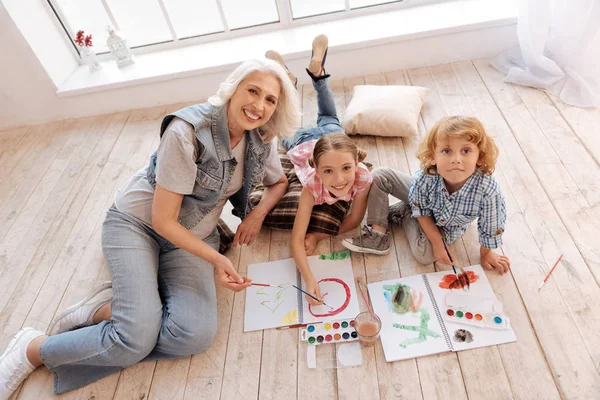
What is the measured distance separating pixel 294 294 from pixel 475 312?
1.93 feet

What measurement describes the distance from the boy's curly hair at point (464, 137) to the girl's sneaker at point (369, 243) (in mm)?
315

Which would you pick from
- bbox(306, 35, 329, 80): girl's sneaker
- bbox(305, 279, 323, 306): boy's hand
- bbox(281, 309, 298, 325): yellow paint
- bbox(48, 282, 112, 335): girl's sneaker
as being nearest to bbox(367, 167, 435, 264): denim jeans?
bbox(305, 279, 323, 306): boy's hand

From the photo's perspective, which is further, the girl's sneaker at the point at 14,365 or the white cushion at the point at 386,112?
the white cushion at the point at 386,112

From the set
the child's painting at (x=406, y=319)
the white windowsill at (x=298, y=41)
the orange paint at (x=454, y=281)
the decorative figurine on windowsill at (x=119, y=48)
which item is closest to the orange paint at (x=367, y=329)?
the child's painting at (x=406, y=319)

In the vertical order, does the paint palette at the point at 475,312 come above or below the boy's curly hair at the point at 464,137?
below

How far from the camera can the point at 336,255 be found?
1574mm

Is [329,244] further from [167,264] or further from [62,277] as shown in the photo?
[62,277]

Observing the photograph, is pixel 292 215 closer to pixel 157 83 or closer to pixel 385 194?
pixel 385 194

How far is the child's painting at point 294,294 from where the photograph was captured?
1.40 m

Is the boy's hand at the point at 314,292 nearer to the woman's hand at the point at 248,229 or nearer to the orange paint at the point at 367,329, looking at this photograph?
the orange paint at the point at 367,329

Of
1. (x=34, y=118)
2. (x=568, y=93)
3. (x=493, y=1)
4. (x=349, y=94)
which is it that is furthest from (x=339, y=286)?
(x=34, y=118)

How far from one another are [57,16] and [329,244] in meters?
2.28

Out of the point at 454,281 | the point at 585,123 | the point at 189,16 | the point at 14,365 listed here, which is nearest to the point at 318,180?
the point at 454,281

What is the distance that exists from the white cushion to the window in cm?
81
